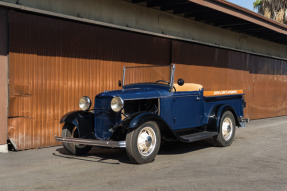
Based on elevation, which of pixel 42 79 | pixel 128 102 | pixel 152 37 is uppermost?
pixel 152 37

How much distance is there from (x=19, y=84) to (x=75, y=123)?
1722 mm

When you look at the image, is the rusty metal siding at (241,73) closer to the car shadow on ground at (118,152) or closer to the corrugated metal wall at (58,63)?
the corrugated metal wall at (58,63)

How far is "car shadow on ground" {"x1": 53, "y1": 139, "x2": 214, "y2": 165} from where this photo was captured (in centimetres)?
581

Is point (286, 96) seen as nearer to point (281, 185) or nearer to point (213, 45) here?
point (213, 45)

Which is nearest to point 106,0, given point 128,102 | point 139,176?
point 128,102

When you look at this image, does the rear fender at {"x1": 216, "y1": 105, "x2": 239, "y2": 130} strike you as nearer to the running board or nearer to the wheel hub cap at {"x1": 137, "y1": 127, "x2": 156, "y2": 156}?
the running board

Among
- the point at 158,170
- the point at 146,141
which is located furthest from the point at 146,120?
the point at 158,170

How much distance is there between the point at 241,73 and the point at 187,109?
7.90 m

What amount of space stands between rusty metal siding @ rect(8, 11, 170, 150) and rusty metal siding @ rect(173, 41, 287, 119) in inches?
94.1

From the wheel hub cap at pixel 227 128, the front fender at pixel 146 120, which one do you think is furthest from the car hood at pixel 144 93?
the wheel hub cap at pixel 227 128

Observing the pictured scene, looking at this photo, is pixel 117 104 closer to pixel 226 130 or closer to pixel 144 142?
pixel 144 142

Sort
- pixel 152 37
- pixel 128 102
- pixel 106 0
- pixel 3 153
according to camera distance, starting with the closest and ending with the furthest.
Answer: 1. pixel 128 102
2. pixel 3 153
3. pixel 106 0
4. pixel 152 37

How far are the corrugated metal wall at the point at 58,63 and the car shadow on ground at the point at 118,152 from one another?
862 mm

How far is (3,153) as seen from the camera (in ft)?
21.2
